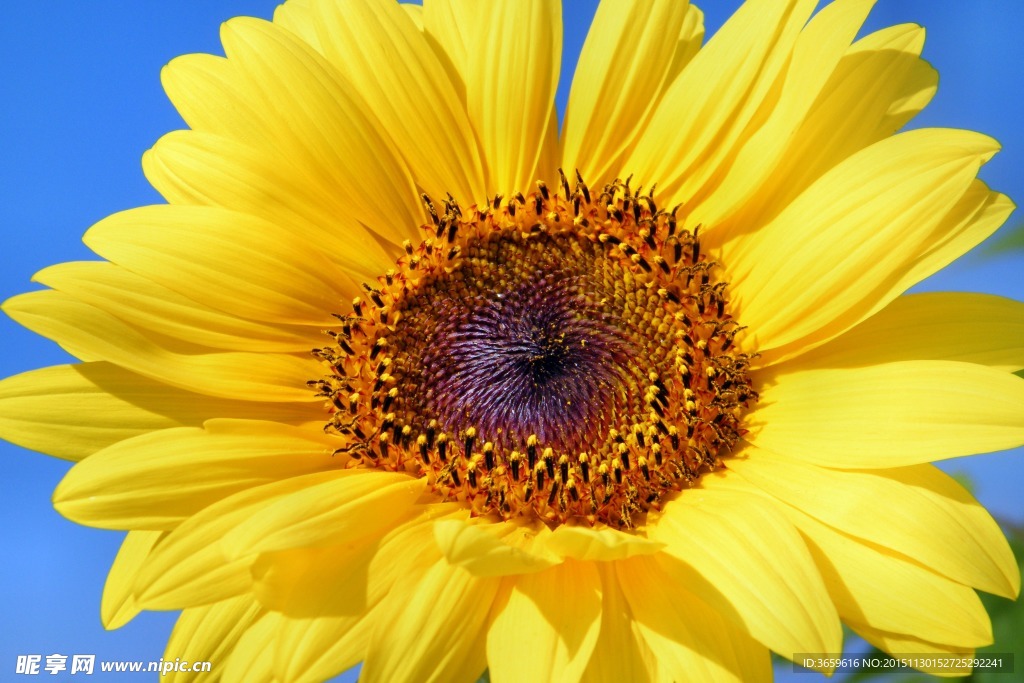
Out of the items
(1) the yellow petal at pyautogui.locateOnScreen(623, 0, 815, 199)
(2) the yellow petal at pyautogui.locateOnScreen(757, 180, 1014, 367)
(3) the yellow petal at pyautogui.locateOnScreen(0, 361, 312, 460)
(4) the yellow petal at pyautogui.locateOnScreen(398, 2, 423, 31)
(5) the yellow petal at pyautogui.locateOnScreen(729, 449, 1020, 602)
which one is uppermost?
(4) the yellow petal at pyautogui.locateOnScreen(398, 2, 423, 31)

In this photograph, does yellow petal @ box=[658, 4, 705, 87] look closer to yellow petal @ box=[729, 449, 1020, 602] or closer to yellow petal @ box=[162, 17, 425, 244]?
yellow petal @ box=[162, 17, 425, 244]

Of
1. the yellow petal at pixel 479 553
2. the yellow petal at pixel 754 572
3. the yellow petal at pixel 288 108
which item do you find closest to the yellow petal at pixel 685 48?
the yellow petal at pixel 288 108

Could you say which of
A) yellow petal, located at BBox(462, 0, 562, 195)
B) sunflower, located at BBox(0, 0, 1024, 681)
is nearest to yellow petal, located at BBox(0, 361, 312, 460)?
sunflower, located at BBox(0, 0, 1024, 681)

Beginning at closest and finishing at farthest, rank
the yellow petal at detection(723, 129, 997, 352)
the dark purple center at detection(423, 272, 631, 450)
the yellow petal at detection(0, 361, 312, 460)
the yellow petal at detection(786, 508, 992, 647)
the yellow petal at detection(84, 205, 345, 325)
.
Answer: the yellow petal at detection(786, 508, 992, 647) → the yellow petal at detection(723, 129, 997, 352) → the yellow petal at detection(0, 361, 312, 460) → the yellow petal at detection(84, 205, 345, 325) → the dark purple center at detection(423, 272, 631, 450)

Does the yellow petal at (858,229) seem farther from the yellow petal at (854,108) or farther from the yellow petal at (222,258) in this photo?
the yellow petal at (222,258)

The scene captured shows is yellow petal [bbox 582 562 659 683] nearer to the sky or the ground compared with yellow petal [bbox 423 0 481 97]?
nearer to the ground

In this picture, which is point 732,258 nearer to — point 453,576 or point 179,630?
point 453,576

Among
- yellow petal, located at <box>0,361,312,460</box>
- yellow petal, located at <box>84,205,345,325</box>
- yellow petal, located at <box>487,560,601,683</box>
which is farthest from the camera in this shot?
yellow petal, located at <box>84,205,345,325</box>
